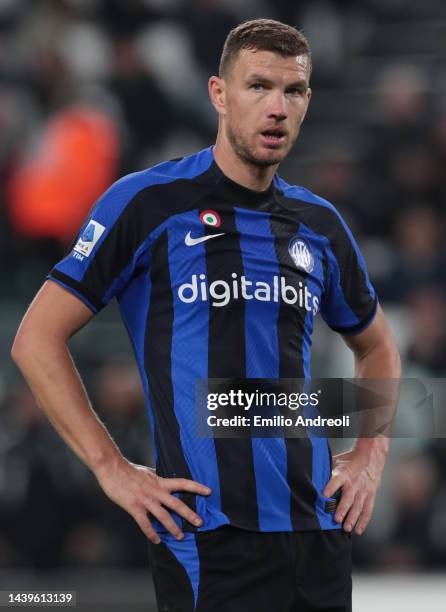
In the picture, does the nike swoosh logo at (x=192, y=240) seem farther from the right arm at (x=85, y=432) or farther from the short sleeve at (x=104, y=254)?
the right arm at (x=85, y=432)

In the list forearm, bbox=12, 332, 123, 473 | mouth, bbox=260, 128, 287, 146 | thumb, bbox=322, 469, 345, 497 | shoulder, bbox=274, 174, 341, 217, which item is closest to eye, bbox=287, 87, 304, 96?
mouth, bbox=260, 128, 287, 146

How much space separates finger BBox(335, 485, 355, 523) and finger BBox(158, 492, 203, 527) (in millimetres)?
398

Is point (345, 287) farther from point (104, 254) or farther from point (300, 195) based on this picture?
point (104, 254)

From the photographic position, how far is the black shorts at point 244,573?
304cm

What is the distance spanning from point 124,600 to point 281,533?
269 cm

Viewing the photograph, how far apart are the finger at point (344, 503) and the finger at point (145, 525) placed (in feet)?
1.57

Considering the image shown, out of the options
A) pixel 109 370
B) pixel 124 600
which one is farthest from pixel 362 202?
pixel 124 600

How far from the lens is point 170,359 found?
10.4ft

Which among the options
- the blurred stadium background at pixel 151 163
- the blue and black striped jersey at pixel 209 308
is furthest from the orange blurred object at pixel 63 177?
the blue and black striped jersey at pixel 209 308

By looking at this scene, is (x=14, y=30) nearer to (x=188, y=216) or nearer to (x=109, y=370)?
(x=109, y=370)

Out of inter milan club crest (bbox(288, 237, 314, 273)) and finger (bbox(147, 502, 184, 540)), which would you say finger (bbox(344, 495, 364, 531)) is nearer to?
finger (bbox(147, 502, 184, 540))

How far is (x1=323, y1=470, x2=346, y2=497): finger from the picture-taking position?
3.26m

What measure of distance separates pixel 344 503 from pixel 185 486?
1.53 feet

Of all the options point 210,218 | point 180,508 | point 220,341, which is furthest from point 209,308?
point 180,508
